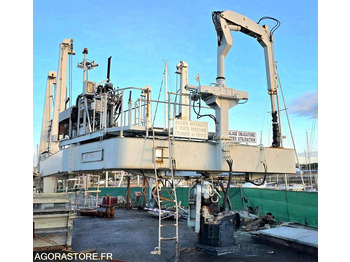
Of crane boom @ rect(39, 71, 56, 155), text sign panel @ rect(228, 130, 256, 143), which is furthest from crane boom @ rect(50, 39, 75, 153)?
text sign panel @ rect(228, 130, 256, 143)

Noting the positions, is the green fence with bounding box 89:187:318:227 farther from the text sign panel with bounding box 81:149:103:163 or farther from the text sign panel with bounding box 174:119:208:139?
the text sign panel with bounding box 81:149:103:163

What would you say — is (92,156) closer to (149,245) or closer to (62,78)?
(149,245)

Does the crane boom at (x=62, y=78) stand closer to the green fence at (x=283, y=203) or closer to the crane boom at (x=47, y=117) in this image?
the crane boom at (x=47, y=117)

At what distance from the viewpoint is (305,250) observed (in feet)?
31.2

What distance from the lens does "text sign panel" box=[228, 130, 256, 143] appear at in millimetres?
10379

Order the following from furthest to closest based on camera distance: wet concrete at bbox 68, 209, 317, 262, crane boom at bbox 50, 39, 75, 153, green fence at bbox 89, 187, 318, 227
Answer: crane boom at bbox 50, 39, 75, 153 → green fence at bbox 89, 187, 318, 227 → wet concrete at bbox 68, 209, 317, 262

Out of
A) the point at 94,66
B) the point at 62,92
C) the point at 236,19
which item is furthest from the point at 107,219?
the point at 236,19


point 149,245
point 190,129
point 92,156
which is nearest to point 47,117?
point 92,156

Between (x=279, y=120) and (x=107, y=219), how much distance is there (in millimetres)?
10162

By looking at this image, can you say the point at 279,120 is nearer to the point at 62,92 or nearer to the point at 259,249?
the point at 259,249

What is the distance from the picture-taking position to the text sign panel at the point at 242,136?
34.1ft

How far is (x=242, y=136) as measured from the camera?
1044 cm

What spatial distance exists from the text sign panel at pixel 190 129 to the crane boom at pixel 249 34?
1.77m

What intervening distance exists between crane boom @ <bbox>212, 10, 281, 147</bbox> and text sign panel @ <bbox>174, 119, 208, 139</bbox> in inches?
69.7
